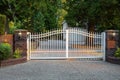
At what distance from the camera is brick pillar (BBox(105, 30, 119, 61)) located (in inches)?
824

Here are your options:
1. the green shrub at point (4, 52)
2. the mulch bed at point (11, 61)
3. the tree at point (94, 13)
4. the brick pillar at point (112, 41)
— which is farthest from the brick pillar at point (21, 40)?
the tree at point (94, 13)

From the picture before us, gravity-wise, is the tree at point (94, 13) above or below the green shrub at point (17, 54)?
above

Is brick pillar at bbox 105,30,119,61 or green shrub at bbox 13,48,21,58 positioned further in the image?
brick pillar at bbox 105,30,119,61

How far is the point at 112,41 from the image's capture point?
829 inches

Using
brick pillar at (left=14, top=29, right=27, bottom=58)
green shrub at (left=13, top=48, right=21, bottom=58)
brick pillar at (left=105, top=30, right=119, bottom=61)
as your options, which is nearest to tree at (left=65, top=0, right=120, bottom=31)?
brick pillar at (left=105, top=30, right=119, bottom=61)

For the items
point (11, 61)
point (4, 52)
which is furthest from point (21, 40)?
point (4, 52)

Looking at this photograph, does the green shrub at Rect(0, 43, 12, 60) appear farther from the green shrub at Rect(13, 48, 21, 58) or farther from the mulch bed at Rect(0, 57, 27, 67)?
the green shrub at Rect(13, 48, 21, 58)

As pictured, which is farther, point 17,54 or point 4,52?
point 17,54

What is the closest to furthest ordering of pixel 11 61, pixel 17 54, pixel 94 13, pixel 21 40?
1. pixel 11 61
2. pixel 17 54
3. pixel 21 40
4. pixel 94 13

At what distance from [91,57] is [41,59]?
10.0 ft

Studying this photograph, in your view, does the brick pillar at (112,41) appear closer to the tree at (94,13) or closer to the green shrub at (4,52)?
the tree at (94,13)

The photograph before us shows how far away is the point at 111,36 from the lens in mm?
21141

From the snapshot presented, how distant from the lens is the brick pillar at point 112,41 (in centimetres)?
2092

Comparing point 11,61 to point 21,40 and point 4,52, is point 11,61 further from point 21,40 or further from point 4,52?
point 21,40
